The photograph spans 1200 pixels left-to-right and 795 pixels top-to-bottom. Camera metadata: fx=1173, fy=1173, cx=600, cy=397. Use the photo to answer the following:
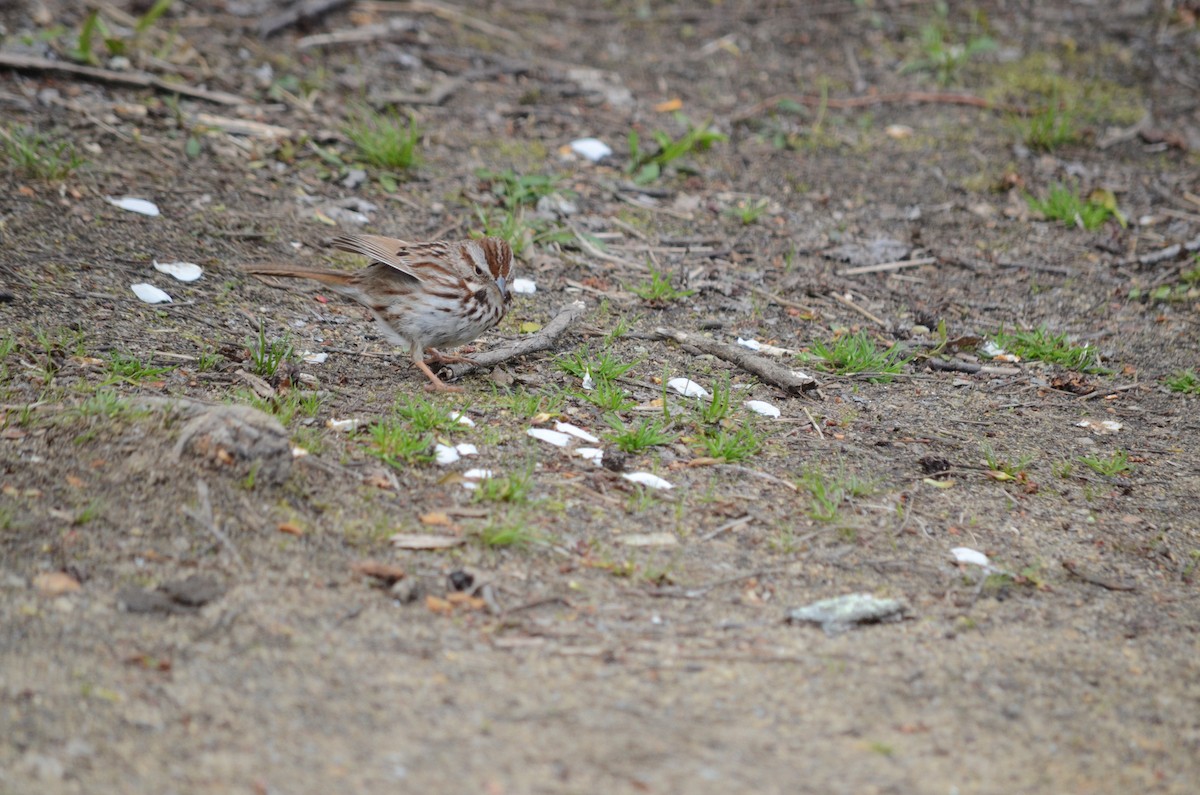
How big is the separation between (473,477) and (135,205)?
321 centimetres

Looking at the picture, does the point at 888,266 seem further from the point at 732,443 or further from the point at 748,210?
the point at 732,443

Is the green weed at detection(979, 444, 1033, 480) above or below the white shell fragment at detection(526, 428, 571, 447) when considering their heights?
above

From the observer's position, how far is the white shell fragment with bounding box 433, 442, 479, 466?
4.61 metres

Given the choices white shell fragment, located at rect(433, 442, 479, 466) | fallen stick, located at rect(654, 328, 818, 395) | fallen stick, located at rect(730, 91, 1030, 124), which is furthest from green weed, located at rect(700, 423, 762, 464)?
fallen stick, located at rect(730, 91, 1030, 124)

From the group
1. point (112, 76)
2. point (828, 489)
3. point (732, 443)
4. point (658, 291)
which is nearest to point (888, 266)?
point (658, 291)

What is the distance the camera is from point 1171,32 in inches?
404

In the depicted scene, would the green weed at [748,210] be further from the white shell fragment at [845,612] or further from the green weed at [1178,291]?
the white shell fragment at [845,612]

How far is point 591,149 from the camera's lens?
27.0 ft

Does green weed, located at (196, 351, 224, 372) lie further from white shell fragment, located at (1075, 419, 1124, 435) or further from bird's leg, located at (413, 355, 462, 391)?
white shell fragment, located at (1075, 419, 1124, 435)

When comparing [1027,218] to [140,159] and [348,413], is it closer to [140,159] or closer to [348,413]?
[348,413]

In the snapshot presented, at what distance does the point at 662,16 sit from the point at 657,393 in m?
5.96

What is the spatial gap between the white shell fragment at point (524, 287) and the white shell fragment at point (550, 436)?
1.74m

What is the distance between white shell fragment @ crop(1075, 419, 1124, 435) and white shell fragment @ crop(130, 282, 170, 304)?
14.6 ft

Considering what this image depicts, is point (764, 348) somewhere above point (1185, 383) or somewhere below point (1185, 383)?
below
